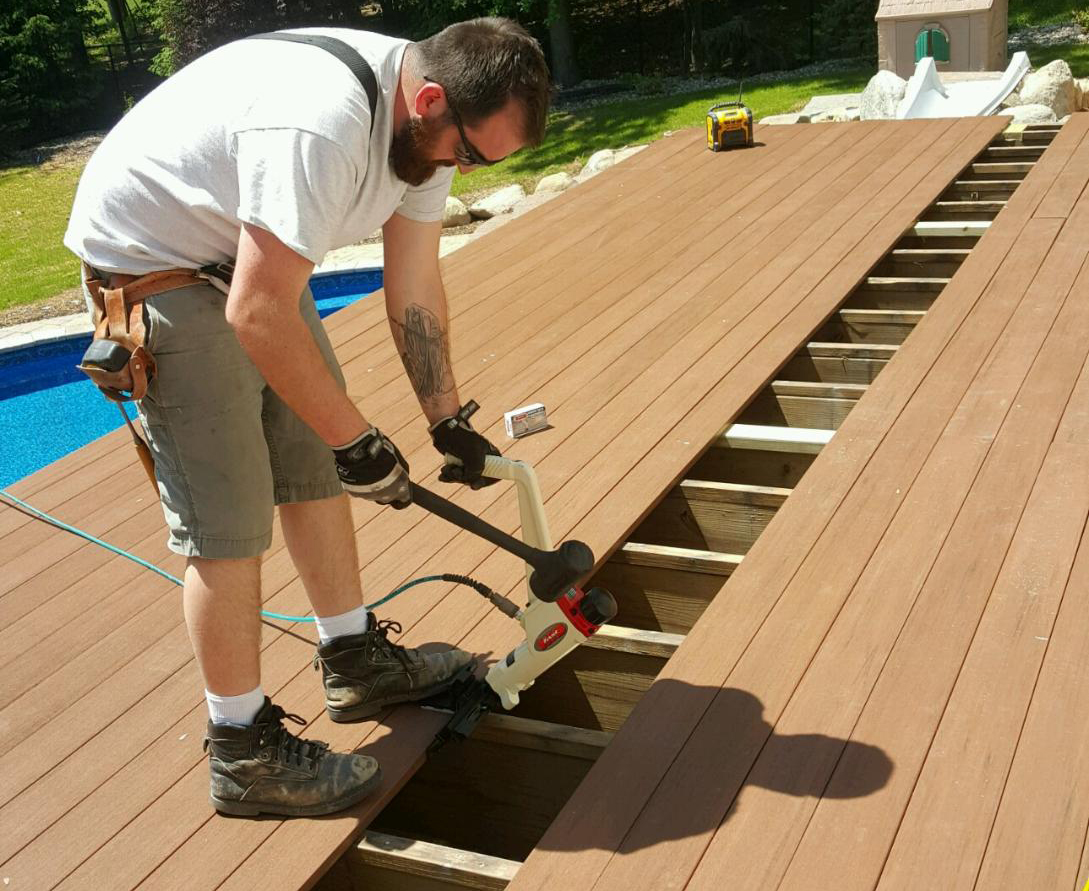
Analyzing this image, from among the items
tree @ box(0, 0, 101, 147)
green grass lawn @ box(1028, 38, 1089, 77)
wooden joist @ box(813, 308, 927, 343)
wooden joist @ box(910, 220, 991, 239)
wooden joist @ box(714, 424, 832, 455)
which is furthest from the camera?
tree @ box(0, 0, 101, 147)

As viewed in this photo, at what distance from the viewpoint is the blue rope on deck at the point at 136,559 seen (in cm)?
259

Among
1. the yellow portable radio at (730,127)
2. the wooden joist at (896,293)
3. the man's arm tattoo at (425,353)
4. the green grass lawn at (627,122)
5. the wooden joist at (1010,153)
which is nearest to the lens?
the man's arm tattoo at (425,353)

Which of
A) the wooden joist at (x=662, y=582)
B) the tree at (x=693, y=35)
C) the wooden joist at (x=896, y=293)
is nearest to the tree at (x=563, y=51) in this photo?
the tree at (x=693, y=35)

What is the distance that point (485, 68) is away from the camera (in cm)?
180

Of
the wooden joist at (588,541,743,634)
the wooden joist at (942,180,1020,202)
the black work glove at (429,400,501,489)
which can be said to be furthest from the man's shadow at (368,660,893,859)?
the wooden joist at (942,180,1020,202)

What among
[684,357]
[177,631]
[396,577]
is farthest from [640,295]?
[177,631]

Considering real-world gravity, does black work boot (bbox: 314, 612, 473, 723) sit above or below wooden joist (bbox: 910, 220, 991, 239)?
above

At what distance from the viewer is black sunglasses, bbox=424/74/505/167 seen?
1.84 m

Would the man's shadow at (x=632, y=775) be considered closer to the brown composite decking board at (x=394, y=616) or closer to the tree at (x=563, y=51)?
the brown composite decking board at (x=394, y=616)

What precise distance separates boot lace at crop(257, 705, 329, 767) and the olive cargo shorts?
0.33m

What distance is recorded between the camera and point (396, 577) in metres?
2.83

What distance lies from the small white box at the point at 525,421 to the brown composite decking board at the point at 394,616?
2.9 inches

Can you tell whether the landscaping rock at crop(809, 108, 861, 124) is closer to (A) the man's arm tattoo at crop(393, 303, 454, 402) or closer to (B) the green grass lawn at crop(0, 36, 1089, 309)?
(B) the green grass lawn at crop(0, 36, 1089, 309)

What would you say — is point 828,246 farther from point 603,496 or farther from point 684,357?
point 603,496
